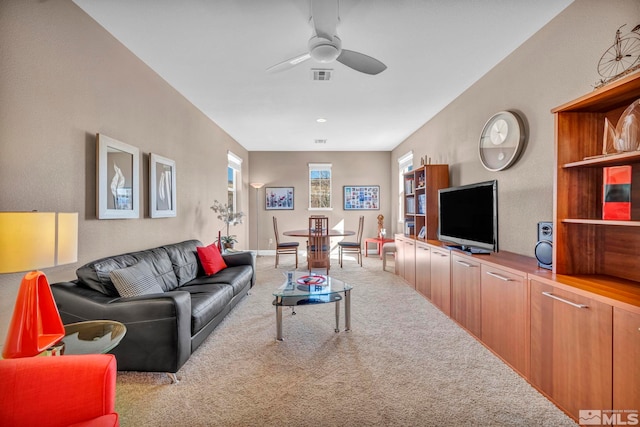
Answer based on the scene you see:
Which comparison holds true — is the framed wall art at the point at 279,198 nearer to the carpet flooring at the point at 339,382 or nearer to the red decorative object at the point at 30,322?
the carpet flooring at the point at 339,382

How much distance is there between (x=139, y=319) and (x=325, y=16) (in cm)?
245

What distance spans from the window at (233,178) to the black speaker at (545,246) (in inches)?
216

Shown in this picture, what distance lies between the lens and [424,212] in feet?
14.1

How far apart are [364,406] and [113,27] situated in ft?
11.5

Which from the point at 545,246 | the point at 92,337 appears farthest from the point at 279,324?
the point at 545,246

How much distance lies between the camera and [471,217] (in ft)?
9.55

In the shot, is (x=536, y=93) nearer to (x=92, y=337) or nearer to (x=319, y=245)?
(x=92, y=337)

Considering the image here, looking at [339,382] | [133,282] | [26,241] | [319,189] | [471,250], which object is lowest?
[339,382]

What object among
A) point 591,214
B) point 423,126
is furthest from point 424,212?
point 591,214

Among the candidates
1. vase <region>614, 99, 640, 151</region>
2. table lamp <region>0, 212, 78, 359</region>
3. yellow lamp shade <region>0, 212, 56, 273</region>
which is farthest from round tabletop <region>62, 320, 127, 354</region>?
vase <region>614, 99, 640, 151</region>

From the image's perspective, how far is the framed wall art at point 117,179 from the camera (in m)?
2.41

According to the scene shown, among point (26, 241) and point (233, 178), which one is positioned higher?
point (233, 178)

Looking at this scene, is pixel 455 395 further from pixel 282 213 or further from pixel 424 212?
pixel 282 213

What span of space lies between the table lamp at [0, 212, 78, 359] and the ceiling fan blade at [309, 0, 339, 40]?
191 cm
